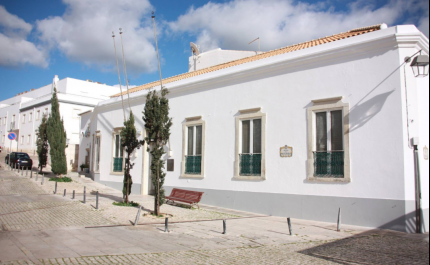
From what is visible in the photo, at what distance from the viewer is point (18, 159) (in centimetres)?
2630

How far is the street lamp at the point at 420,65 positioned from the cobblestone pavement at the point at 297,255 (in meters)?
4.32

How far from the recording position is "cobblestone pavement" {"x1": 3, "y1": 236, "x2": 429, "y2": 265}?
605 cm

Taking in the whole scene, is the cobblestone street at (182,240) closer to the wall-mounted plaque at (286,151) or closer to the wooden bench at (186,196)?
the wooden bench at (186,196)

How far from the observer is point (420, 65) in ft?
28.3

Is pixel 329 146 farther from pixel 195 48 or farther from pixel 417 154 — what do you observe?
pixel 195 48

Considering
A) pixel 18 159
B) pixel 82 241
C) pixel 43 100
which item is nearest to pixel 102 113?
pixel 18 159

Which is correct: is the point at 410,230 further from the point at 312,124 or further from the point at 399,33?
the point at 399,33

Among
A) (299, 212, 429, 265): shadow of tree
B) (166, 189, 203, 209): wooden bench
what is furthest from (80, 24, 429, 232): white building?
(299, 212, 429, 265): shadow of tree

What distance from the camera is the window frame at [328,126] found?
1016 cm

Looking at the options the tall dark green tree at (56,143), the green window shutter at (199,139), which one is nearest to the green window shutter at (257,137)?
the green window shutter at (199,139)

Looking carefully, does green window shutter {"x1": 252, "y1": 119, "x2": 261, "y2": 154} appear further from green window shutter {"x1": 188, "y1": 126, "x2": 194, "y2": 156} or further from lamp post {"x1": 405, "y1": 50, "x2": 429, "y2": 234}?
lamp post {"x1": 405, "y1": 50, "x2": 429, "y2": 234}

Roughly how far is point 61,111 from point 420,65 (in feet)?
110

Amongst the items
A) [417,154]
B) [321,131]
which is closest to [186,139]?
[321,131]

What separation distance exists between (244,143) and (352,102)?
425 centimetres
